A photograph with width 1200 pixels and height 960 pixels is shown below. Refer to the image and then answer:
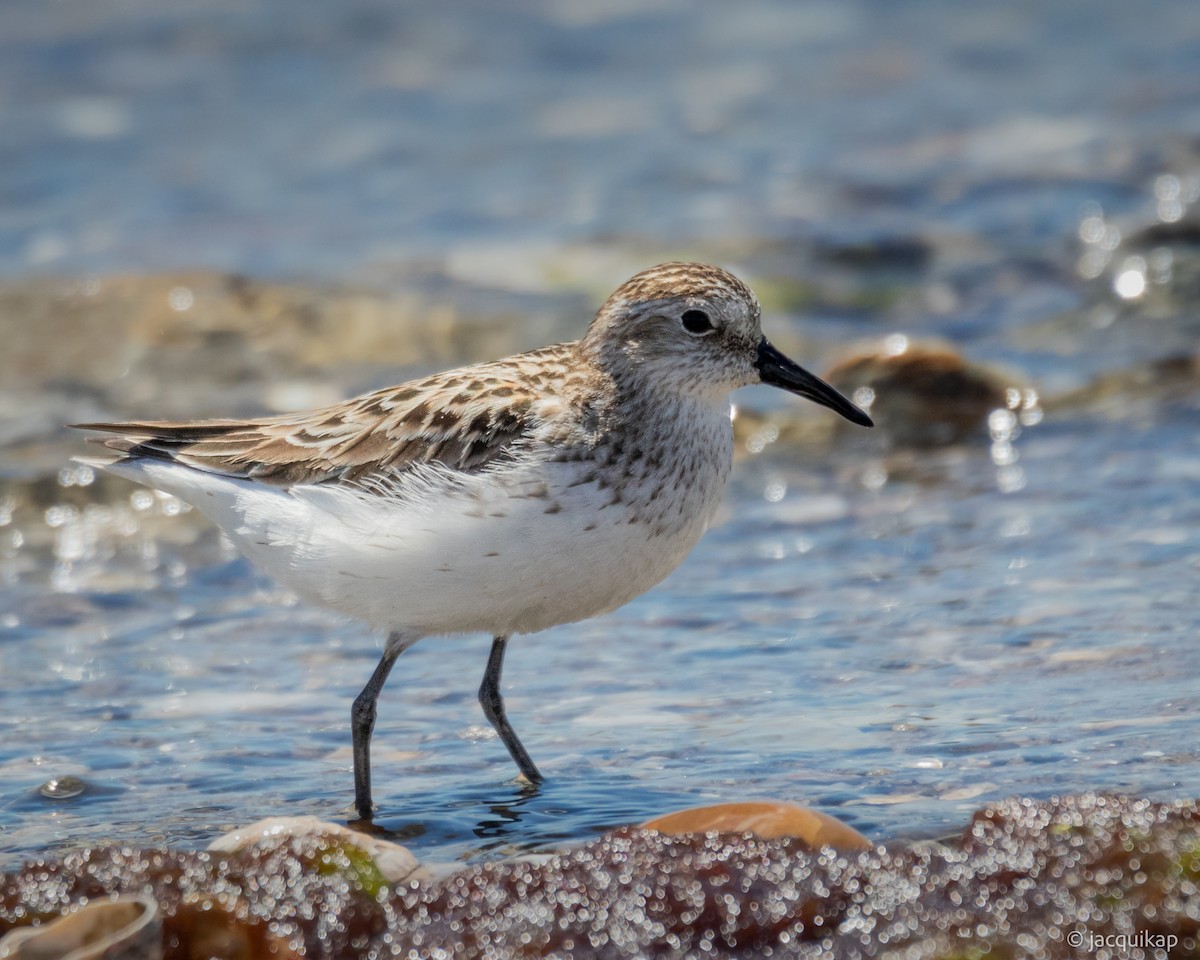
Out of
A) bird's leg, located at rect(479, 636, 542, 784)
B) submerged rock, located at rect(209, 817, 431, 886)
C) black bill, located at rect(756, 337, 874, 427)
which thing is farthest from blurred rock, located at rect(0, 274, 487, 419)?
submerged rock, located at rect(209, 817, 431, 886)

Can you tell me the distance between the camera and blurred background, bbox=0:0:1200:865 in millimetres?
5934

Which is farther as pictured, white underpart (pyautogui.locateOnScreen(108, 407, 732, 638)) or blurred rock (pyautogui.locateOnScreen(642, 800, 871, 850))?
white underpart (pyautogui.locateOnScreen(108, 407, 732, 638))

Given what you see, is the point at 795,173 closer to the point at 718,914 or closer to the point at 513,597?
the point at 513,597

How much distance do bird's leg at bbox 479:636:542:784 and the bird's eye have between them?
1352 mm

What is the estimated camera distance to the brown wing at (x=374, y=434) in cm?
573

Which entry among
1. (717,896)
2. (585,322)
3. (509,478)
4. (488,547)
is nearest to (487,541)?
(488,547)

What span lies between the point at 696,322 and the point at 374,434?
125 centimetres

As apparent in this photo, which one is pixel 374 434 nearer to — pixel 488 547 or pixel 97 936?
pixel 488 547

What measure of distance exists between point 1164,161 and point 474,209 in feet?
18.6

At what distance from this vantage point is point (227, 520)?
623 centimetres

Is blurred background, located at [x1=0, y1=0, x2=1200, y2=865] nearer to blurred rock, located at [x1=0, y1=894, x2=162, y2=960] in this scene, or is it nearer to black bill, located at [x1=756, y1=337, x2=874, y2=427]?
black bill, located at [x1=756, y1=337, x2=874, y2=427]

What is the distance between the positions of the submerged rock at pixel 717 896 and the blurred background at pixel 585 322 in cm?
79

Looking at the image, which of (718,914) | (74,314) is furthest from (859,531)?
(74,314)

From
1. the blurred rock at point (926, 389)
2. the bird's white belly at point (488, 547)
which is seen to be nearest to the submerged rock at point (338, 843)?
the bird's white belly at point (488, 547)
